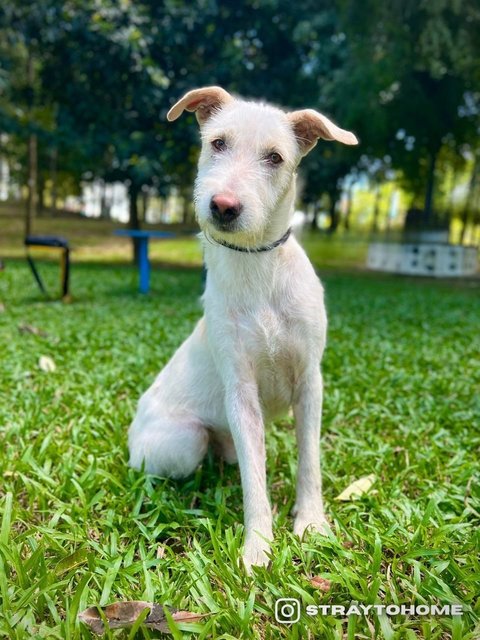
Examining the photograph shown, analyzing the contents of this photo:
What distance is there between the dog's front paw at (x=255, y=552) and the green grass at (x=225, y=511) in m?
0.04

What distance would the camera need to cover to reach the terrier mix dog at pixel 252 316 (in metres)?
2.06

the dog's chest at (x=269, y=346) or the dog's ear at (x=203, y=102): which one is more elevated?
the dog's ear at (x=203, y=102)

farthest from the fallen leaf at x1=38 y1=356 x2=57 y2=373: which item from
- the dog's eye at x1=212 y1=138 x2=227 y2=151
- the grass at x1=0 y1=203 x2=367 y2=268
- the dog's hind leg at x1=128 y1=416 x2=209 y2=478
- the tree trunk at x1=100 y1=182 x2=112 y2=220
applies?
the tree trunk at x1=100 y1=182 x2=112 y2=220

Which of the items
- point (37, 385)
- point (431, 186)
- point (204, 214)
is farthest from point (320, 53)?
point (204, 214)

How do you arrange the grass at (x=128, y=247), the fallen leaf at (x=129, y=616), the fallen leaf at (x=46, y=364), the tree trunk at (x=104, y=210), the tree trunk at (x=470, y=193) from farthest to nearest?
the tree trunk at (x=104, y=210)
the tree trunk at (x=470, y=193)
the grass at (x=128, y=247)
the fallen leaf at (x=46, y=364)
the fallen leaf at (x=129, y=616)

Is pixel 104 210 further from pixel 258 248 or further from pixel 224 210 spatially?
pixel 224 210

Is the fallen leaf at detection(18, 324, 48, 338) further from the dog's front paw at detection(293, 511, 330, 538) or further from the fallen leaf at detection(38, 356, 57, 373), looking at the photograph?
the dog's front paw at detection(293, 511, 330, 538)

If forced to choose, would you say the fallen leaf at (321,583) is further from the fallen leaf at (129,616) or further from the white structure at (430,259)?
Result: the white structure at (430,259)

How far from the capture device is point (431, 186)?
57.3ft

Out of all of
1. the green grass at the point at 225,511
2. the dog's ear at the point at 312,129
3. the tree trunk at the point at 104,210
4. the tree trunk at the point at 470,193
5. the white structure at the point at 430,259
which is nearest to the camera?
the green grass at the point at 225,511

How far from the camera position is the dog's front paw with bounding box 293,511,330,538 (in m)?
2.16

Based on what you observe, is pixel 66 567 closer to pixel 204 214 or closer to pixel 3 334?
pixel 204 214

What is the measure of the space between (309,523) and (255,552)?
11.6 inches

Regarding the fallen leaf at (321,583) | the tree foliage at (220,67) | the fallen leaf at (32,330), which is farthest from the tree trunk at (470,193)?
the fallen leaf at (321,583)
